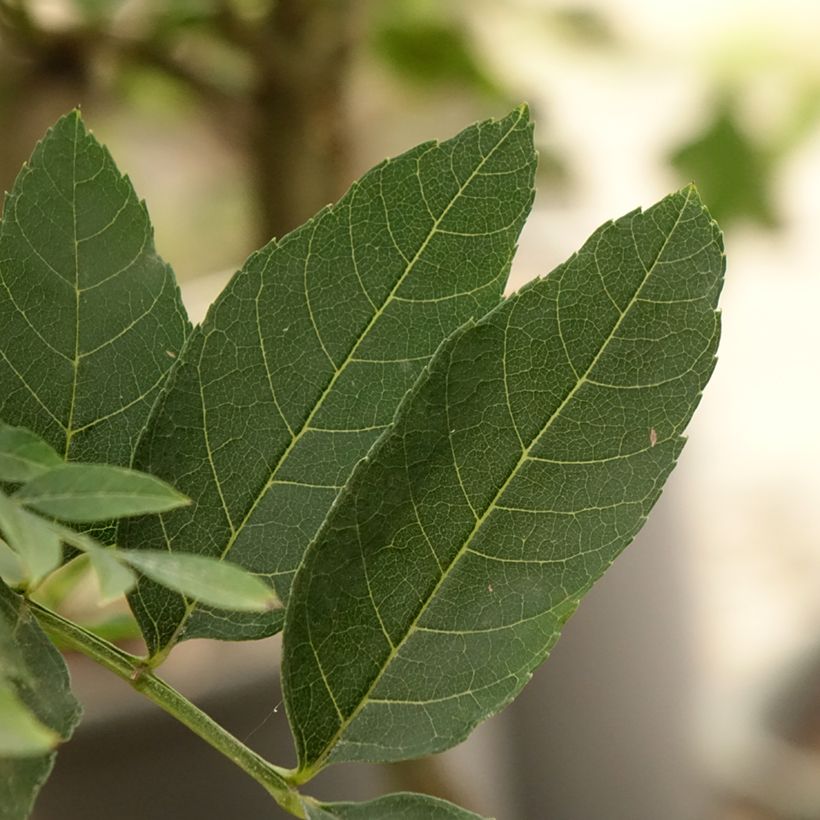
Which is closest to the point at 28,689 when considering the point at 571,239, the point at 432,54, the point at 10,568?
the point at 10,568

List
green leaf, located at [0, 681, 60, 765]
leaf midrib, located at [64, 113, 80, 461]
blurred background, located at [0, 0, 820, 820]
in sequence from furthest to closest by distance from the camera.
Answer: blurred background, located at [0, 0, 820, 820] → leaf midrib, located at [64, 113, 80, 461] → green leaf, located at [0, 681, 60, 765]

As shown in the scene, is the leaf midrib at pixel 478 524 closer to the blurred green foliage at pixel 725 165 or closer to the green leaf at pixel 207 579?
the green leaf at pixel 207 579

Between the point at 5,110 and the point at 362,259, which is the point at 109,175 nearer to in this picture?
the point at 362,259

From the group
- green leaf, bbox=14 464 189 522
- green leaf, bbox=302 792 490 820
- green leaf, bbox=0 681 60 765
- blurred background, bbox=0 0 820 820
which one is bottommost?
green leaf, bbox=0 681 60 765

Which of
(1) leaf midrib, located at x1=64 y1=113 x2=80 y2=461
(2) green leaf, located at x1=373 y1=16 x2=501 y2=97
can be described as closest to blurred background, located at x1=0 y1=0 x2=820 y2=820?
(2) green leaf, located at x1=373 y1=16 x2=501 y2=97

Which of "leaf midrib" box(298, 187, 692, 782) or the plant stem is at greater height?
"leaf midrib" box(298, 187, 692, 782)

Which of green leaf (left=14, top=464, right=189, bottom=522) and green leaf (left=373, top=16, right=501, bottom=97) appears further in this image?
green leaf (left=373, top=16, right=501, bottom=97)

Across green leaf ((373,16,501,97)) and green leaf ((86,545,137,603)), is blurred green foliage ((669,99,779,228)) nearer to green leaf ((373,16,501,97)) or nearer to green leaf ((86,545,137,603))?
green leaf ((373,16,501,97))

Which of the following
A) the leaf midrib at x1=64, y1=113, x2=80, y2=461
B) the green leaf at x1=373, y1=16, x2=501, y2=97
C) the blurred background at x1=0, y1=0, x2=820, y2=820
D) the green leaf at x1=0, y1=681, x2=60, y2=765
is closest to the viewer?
the green leaf at x1=0, y1=681, x2=60, y2=765
